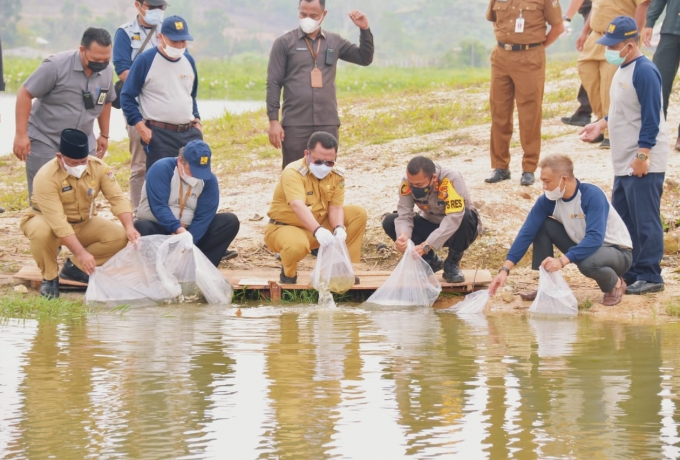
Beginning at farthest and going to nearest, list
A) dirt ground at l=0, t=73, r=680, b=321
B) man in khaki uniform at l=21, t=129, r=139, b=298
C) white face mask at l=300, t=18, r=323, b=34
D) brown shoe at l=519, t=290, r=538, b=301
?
white face mask at l=300, t=18, r=323, b=34 < dirt ground at l=0, t=73, r=680, b=321 < brown shoe at l=519, t=290, r=538, b=301 < man in khaki uniform at l=21, t=129, r=139, b=298

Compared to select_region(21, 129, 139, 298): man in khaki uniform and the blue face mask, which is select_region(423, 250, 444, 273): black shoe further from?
select_region(21, 129, 139, 298): man in khaki uniform

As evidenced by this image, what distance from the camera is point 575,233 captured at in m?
6.72

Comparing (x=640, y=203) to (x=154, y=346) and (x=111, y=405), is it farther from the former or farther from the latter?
(x=111, y=405)

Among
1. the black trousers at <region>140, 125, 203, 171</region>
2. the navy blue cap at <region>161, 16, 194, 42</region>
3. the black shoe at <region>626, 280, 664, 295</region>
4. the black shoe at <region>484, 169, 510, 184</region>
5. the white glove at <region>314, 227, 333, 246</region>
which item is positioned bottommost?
the black shoe at <region>626, 280, 664, 295</region>

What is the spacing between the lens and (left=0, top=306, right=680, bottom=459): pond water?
4.15 metres

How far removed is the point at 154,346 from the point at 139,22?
3.42 metres

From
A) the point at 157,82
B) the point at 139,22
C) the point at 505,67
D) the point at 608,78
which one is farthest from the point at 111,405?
the point at 608,78

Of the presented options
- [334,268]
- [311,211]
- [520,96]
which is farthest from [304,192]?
[520,96]

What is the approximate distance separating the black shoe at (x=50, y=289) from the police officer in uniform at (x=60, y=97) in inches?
38.4

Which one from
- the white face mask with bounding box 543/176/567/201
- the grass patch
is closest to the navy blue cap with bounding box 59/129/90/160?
the grass patch

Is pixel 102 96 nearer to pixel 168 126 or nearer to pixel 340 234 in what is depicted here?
pixel 168 126

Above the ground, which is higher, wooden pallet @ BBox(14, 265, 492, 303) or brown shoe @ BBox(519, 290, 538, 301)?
wooden pallet @ BBox(14, 265, 492, 303)

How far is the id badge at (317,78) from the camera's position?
8.13 metres

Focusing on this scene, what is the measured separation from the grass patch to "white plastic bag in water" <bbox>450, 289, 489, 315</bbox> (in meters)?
2.46
